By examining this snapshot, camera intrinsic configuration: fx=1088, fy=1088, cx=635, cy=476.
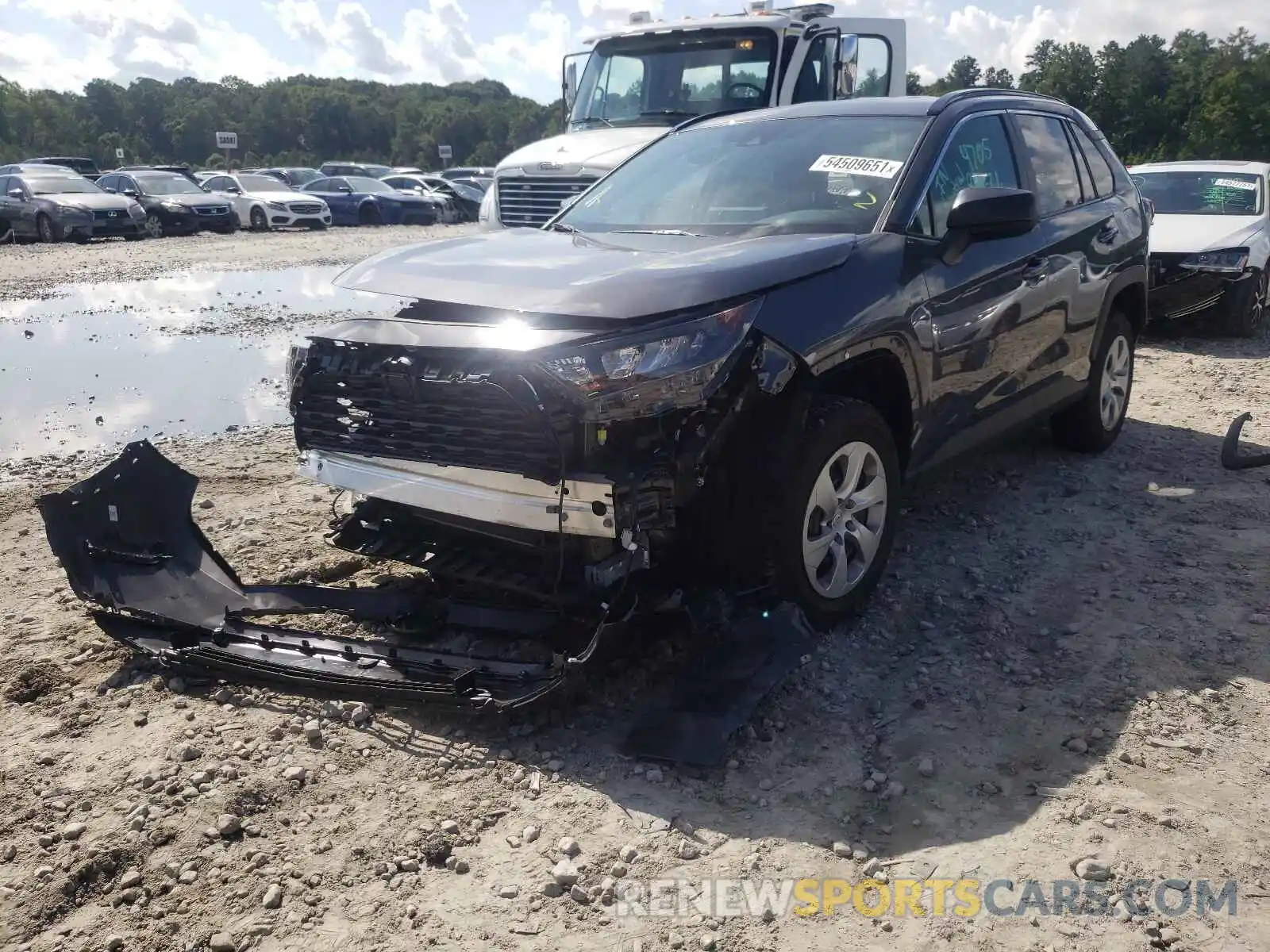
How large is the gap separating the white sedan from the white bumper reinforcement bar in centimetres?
2407

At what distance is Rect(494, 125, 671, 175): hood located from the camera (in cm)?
935

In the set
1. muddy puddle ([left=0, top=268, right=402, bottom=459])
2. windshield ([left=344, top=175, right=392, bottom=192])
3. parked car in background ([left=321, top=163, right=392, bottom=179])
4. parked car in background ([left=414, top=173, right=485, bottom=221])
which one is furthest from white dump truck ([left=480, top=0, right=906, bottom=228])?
parked car in background ([left=321, top=163, right=392, bottom=179])

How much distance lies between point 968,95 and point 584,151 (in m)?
5.14

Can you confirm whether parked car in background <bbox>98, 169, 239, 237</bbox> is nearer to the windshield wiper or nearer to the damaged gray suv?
the windshield wiper

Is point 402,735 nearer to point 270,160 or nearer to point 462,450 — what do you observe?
point 462,450

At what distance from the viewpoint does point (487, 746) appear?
328 cm

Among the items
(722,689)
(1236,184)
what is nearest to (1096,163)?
(722,689)

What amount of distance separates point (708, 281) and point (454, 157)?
9245cm

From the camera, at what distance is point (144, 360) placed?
28.6 ft

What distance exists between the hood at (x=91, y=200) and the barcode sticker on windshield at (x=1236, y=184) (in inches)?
779

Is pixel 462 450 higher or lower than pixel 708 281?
lower

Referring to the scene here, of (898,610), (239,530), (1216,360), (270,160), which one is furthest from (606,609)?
(270,160)

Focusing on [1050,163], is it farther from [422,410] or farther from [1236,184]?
[1236,184]

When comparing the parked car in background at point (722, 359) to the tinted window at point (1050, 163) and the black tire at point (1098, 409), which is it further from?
the black tire at point (1098, 409)
